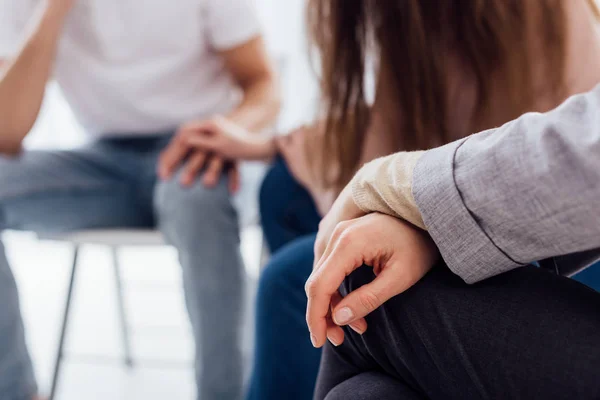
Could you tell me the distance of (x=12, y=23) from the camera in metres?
1.22

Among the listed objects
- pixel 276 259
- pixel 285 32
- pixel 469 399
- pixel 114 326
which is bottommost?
pixel 114 326

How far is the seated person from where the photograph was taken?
403 mm

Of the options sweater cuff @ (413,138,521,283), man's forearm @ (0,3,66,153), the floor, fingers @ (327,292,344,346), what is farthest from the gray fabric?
man's forearm @ (0,3,66,153)

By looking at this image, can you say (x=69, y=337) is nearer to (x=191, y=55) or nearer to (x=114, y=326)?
(x=114, y=326)

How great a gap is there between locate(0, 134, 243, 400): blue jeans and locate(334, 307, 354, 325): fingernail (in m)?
0.54

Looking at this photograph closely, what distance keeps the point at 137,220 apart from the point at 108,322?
765 mm

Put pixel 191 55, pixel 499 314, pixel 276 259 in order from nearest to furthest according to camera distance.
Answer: pixel 499 314 → pixel 276 259 → pixel 191 55

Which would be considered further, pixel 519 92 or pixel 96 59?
pixel 96 59

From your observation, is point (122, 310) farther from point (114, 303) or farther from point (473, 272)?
point (473, 272)

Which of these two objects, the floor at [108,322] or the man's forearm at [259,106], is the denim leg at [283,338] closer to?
the floor at [108,322]

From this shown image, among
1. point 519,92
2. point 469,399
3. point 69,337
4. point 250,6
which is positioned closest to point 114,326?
point 69,337

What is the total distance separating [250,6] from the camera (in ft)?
4.23

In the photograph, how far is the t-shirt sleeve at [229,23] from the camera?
125cm

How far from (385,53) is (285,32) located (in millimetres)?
1708
